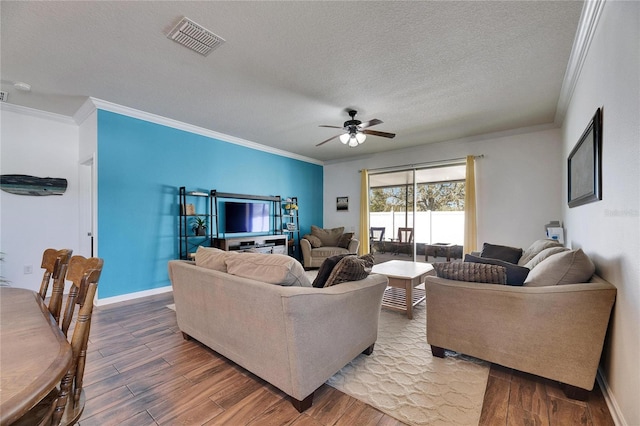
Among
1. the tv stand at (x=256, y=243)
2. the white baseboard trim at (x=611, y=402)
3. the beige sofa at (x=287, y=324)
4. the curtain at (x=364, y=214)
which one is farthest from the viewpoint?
the curtain at (x=364, y=214)

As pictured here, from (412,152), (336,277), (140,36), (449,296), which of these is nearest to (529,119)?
(412,152)

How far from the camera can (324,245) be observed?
625cm

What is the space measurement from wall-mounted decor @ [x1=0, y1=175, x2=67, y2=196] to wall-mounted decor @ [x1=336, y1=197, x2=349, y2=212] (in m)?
5.16

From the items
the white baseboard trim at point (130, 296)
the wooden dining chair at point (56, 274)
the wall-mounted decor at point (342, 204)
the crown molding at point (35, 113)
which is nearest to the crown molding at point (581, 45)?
the wooden dining chair at point (56, 274)

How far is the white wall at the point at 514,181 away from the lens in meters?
4.32

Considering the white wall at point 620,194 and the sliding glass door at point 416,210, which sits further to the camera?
the sliding glass door at point 416,210

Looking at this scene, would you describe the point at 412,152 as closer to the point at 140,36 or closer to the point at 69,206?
the point at 140,36

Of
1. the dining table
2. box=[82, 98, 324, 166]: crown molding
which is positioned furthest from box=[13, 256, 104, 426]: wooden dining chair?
box=[82, 98, 324, 166]: crown molding

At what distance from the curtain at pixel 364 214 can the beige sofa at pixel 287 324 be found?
412 cm

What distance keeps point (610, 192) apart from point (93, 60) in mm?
4281

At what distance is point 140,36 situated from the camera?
2.26 meters

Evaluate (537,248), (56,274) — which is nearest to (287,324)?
(56,274)

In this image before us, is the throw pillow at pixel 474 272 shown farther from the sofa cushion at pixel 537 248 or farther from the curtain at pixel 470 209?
the curtain at pixel 470 209

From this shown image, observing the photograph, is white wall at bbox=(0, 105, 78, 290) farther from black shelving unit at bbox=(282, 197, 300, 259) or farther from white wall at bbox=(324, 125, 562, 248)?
white wall at bbox=(324, 125, 562, 248)
